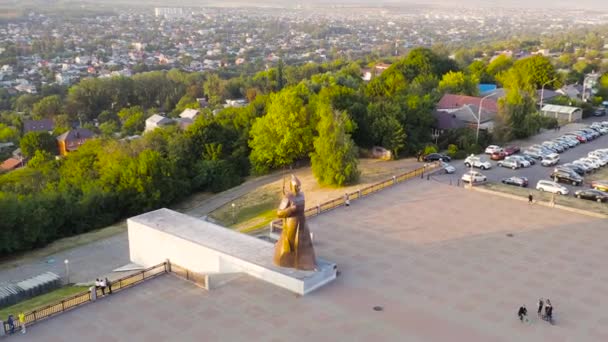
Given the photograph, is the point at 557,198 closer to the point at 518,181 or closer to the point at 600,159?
the point at 518,181

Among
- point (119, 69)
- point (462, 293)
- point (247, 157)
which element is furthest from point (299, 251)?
point (119, 69)

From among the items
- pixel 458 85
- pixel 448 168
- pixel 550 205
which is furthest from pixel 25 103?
pixel 550 205

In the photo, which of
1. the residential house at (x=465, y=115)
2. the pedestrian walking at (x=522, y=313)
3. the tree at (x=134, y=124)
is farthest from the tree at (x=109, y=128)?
the pedestrian walking at (x=522, y=313)

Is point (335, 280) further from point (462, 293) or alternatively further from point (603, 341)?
point (603, 341)

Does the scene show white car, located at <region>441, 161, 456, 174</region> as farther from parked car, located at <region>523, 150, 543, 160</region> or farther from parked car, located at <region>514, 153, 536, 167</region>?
parked car, located at <region>523, 150, 543, 160</region>

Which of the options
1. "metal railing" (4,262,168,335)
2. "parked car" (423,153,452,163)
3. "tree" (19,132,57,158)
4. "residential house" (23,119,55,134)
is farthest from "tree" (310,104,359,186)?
Answer: "residential house" (23,119,55,134)

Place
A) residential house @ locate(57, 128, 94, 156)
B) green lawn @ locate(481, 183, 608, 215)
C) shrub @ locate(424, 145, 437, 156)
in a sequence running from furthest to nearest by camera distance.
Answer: residential house @ locate(57, 128, 94, 156) < shrub @ locate(424, 145, 437, 156) < green lawn @ locate(481, 183, 608, 215)
